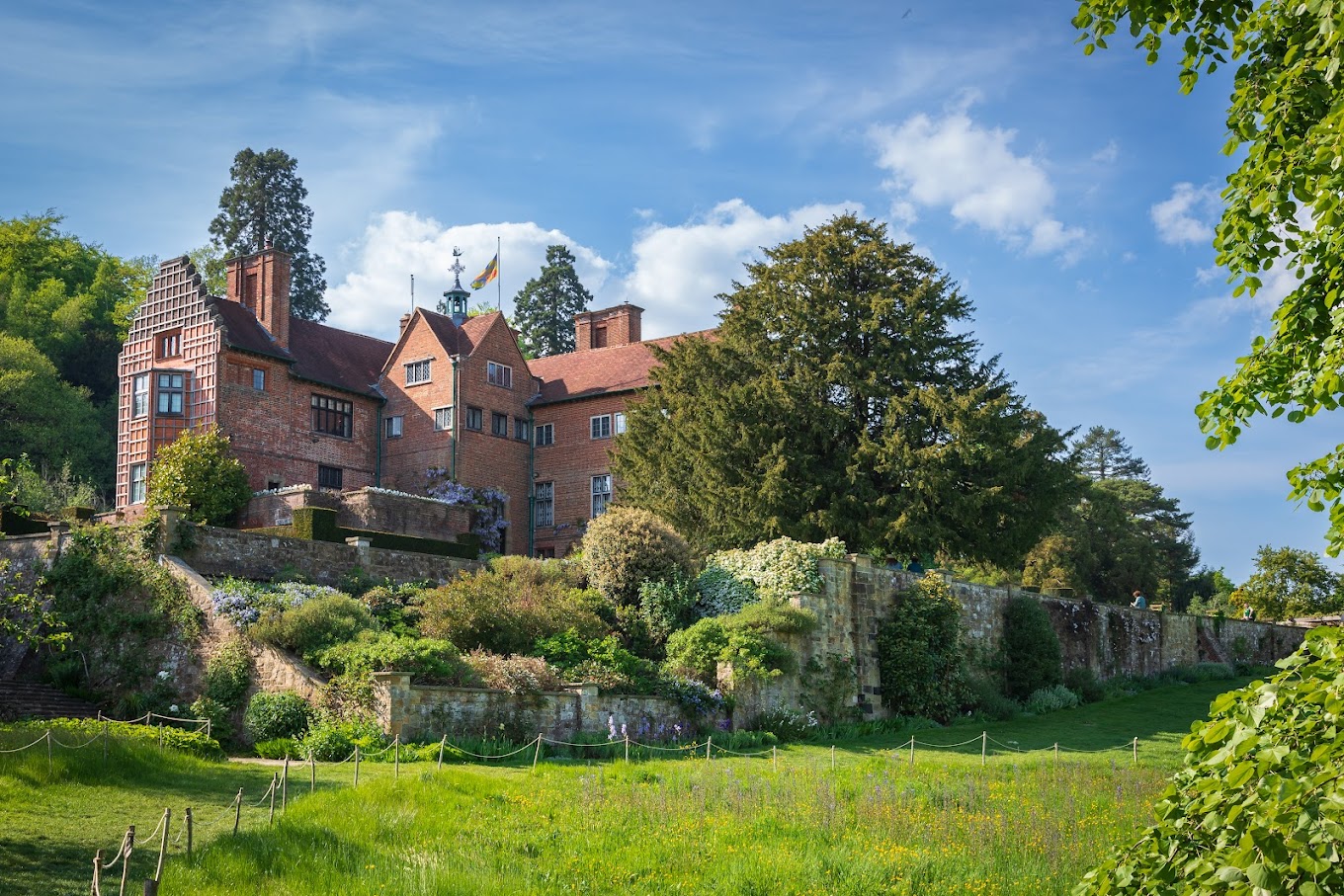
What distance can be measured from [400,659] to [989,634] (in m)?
17.0

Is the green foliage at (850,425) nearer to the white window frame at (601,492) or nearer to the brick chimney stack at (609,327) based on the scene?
the white window frame at (601,492)

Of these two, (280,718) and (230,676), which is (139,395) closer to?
(230,676)

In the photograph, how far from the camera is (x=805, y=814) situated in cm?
1591

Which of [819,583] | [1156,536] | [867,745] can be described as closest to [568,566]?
[819,583]

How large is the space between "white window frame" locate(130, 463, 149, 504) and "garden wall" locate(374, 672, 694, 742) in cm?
2027

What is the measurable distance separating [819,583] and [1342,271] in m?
22.0

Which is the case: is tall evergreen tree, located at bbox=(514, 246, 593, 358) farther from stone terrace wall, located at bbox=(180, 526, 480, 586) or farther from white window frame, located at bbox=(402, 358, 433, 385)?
stone terrace wall, located at bbox=(180, 526, 480, 586)

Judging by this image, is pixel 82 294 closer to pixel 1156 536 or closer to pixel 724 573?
pixel 724 573

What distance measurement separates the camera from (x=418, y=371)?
43281mm

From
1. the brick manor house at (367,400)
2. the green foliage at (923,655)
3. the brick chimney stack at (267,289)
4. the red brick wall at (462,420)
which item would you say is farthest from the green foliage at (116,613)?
the red brick wall at (462,420)

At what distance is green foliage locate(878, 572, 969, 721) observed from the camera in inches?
1158

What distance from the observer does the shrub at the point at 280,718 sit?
71.0 ft

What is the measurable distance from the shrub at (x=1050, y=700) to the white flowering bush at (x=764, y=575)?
6.61 m

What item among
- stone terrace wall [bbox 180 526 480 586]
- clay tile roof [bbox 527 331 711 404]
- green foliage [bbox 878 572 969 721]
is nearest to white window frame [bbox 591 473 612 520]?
clay tile roof [bbox 527 331 711 404]
